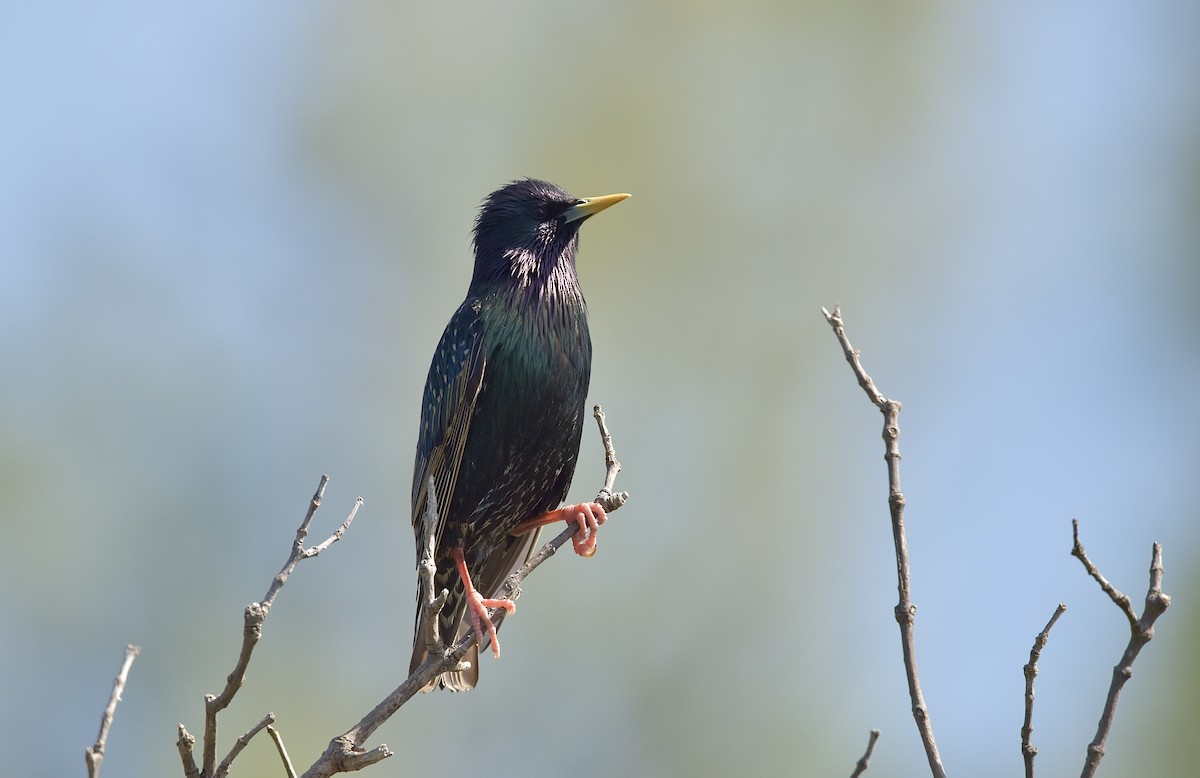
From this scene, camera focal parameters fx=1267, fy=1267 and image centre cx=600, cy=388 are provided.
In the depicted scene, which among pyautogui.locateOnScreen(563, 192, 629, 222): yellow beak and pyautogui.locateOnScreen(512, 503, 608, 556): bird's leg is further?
pyautogui.locateOnScreen(563, 192, 629, 222): yellow beak

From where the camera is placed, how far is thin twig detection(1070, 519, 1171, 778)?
2465mm

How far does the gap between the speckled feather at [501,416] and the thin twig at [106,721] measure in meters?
2.39

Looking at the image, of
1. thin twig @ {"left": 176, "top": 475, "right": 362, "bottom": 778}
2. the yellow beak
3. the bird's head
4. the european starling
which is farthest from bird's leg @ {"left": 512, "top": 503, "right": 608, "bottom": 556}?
thin twig @ {"left": 176, "top": 475, "right": 362, "bottom": 778}

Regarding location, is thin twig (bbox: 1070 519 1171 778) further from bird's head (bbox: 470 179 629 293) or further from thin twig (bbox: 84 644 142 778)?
bird's head (bbox: 470 179 629 293)

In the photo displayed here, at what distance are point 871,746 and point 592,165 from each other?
1136 centimetres

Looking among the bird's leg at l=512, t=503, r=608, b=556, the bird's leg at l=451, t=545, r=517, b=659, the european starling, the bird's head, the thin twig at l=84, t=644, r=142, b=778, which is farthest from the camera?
the bird's head

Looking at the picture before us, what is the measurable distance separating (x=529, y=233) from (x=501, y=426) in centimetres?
101

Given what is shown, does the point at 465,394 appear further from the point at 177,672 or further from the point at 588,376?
the point at 177,672

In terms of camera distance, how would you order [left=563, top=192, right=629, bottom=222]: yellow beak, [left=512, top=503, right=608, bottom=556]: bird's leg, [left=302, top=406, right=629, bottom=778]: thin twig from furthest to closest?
[left=563, top=192, right=629, bottom=222]: yellow beak
[left=512, top=503, right=608, bottom=556]: bird's leg
[left=302, top=406, right=629, bottom=778]: thin twig

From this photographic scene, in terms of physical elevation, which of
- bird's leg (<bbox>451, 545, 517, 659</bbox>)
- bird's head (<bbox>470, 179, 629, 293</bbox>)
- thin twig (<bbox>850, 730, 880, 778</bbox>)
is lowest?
thin twig (<bbox>850, 730, 880, 778</bbox>)

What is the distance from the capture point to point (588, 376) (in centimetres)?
532

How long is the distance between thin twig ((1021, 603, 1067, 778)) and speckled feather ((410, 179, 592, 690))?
257 centimetres

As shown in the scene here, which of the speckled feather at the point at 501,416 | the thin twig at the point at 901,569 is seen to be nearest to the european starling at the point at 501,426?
the speckled feather at the point at 501,416

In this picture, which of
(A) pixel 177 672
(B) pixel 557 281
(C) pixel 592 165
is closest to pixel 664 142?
(C) pixel 592 165
